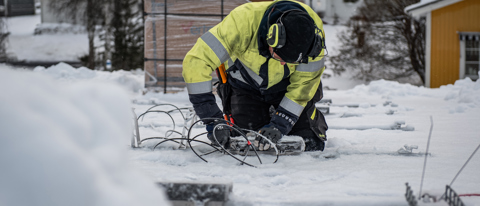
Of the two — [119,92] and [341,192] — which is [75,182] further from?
[341,192]

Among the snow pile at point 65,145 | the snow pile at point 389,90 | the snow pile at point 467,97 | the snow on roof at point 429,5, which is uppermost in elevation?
the snow on roof at point 429,5

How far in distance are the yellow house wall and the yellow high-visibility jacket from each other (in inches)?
384

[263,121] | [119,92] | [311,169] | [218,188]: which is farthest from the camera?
[263,121]

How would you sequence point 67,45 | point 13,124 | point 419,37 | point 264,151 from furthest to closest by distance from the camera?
point 67,45 < point 419,37 < point 264,151 < point 13,124

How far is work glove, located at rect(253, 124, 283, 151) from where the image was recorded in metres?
2.29

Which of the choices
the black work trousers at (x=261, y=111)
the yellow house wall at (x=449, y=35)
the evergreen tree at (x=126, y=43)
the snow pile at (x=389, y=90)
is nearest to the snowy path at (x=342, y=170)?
the black work trousers at (x=261, y=111)

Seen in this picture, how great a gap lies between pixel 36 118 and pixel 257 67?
187cm

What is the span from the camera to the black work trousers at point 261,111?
2.77m

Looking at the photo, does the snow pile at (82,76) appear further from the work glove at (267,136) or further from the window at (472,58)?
the window at (472,58)

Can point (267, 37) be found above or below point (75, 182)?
above

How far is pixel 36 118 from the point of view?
2.50 ft

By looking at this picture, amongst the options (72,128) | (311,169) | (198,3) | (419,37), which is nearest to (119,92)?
(72,128)

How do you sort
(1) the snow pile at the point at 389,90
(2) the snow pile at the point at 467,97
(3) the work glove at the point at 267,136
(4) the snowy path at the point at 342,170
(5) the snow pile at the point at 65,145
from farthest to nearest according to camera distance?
(1) the snow pile at the point at 389,90 < (2) the snow pile at the point at 467,97 < (3) the work glove at the point at 267,136 < (4) the snowy path at the point at 342,170 < (5) the snow pile at the point at 65,145

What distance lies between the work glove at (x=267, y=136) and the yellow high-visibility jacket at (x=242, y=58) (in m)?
0.20
